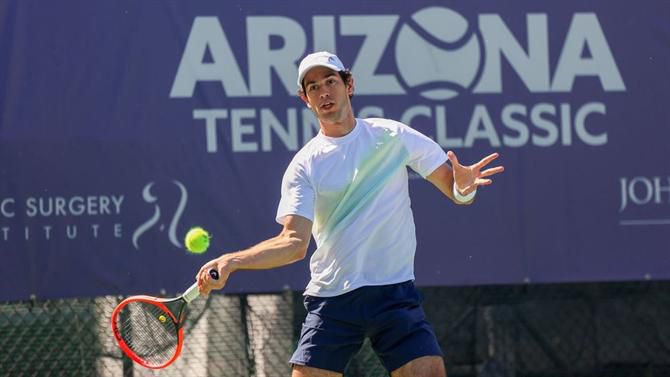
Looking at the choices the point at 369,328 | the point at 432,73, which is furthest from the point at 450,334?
the point at 369,328

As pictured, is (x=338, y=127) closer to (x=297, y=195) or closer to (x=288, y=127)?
(x=297, y=195)

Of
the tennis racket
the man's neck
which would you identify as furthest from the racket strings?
the man's neck

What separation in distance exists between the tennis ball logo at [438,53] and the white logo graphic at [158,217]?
1198 millimetres

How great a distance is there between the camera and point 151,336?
15.4 feet

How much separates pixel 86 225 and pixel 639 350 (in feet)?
9.67

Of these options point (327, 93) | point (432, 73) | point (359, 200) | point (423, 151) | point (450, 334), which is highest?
point (432, 73)

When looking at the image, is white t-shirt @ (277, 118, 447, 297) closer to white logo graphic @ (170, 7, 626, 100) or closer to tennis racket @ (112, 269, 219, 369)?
tennis racket @ (112, 269, 219, 369)

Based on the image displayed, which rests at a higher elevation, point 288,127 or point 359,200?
point 288,127

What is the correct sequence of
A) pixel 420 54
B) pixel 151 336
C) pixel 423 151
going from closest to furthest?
pixel 423 151 < pixel 151 336 < pixel 420 54

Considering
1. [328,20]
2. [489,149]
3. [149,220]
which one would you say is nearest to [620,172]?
[489,149]

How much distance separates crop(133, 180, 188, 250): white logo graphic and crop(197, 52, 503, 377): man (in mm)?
1617

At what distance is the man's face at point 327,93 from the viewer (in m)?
3.99

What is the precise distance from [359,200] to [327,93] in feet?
1.24

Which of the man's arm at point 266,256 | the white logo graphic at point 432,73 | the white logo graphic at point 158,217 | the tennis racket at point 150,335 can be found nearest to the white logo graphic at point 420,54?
the white logo graphic at point 432,73
